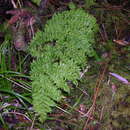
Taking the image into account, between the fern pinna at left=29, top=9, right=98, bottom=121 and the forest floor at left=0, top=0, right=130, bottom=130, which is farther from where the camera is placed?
the forest floor at left=0, top=0, right=130, bottom=130

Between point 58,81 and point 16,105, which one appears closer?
point 58,81

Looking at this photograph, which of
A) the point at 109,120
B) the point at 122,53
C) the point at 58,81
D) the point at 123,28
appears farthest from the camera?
the point at 123,28

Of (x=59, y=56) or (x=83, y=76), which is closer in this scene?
(x=59, y=56)

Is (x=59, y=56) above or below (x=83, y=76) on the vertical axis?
above

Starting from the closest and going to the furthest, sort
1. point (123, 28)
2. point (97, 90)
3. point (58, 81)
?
1. point (58, 81)
2. point (97, 90)
3. point (123, 28)

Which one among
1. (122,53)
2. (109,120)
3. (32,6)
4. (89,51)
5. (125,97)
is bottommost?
(109,120)

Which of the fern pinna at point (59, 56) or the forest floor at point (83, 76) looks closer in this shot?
the fern pinna at point (59, 56)

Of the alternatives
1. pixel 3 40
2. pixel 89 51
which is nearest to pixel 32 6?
pixel 3 40

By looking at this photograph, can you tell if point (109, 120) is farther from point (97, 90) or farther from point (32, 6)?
point (32, 6)
